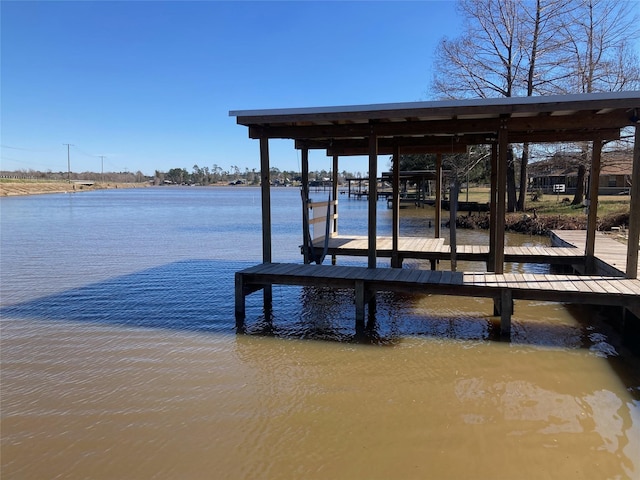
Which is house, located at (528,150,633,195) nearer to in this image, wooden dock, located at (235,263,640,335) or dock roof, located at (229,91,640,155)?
dock roof, located at (229,91,640,155)

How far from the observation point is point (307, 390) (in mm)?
5414

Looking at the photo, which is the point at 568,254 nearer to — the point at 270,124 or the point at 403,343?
the point at 403,343

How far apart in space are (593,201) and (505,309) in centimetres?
336

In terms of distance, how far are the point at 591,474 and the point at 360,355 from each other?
3121mm

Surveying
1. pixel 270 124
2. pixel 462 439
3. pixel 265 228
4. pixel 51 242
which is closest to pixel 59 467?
pixel 462 439

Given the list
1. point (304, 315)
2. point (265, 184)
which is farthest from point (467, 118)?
point (304, 315)

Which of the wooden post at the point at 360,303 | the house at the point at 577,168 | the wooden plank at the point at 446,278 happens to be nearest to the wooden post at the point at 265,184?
the wooden post at the point at 360,303

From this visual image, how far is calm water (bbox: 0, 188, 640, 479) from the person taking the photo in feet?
13.4

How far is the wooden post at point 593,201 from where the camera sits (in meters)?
8.48

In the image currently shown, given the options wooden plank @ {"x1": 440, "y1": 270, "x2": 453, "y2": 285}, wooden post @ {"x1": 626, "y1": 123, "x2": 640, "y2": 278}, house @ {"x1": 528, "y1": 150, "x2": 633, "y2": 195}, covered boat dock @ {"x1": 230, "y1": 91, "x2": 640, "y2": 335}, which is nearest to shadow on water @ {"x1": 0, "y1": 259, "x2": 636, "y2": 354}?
covered boat dock @ {"x1": 230, "y1": 91, "x2": 640, "y2": 335}

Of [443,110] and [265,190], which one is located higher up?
[443,110]

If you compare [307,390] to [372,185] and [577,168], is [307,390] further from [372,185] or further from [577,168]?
[577,168]

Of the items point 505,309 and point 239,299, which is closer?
point 505,309

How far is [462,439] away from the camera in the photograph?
437cm
